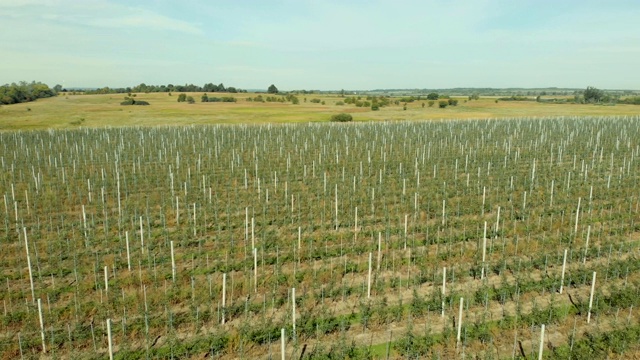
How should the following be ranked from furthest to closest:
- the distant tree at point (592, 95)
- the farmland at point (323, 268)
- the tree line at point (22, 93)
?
the distant tree at point (592, 95) → the tree line at point (22, 93) → the farmland at point (323, 268)

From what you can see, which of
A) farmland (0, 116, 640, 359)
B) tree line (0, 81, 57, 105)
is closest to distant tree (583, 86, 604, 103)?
farmland (0, 116, 640, 359)

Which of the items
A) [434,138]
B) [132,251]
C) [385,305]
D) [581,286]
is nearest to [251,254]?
[132,251]

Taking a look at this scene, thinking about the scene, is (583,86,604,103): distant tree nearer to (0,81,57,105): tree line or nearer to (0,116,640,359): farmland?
(0,116,640,359): farmland

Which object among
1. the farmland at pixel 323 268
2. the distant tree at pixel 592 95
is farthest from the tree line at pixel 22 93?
the distant tree at pixel 592 95

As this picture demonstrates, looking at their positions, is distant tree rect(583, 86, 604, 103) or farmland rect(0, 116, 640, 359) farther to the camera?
distant tree rect(583, 86, 604, 103)

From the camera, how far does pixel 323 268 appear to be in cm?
972

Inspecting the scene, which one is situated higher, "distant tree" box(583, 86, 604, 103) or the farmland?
"distant tree" box(583, 86, 604, 103)

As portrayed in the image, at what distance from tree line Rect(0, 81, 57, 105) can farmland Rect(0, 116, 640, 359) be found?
211 ft

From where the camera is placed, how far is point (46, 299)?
8398mm

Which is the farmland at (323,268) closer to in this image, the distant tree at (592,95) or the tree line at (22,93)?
the tree line at (22,93)

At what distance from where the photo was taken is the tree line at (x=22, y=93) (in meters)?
71.1

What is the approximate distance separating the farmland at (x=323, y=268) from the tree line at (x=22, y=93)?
64428mm

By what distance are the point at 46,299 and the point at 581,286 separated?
10.2 meters

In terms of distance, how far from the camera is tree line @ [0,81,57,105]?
71125 millimetres
